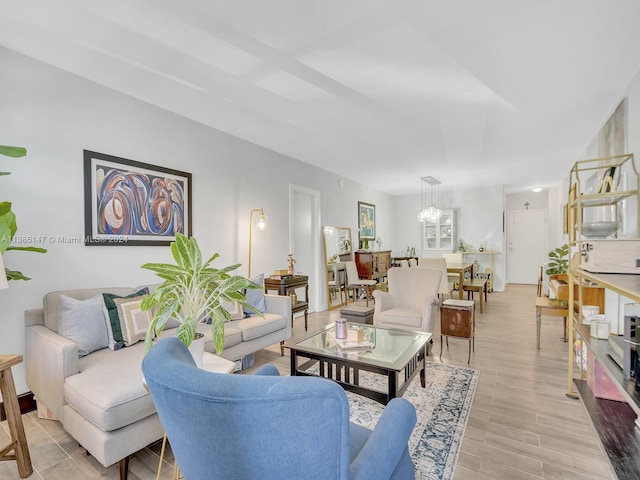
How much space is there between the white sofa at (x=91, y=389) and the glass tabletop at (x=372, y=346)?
872 mm

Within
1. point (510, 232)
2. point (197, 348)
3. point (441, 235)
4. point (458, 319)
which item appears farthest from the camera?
point (510, 232)

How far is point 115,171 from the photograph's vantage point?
2867 mm

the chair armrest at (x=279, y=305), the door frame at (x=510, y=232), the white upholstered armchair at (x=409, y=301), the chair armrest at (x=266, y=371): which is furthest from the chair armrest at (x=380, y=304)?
the door frame at (x=510, y=232)

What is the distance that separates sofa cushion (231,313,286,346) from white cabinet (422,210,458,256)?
6.13 m

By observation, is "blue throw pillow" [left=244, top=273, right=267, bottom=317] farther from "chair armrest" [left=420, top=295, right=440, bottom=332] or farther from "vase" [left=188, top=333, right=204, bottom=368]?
"vase" [left=188, top=333, right=204, bottom=368]

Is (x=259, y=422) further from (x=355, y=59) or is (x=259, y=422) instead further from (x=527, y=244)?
(x=527, y=244)

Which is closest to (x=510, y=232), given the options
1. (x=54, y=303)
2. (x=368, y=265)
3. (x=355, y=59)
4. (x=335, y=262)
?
(x=368, y=265)

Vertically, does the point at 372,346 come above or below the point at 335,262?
below

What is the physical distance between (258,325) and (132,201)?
5.47ft

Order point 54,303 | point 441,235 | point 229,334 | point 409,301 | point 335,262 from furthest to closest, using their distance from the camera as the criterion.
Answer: point 441,235, point 335,262, point 409,301, point 229,334, point 54,303

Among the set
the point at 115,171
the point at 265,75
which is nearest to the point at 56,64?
the point at 115,171

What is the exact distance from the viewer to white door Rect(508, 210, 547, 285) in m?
8.37

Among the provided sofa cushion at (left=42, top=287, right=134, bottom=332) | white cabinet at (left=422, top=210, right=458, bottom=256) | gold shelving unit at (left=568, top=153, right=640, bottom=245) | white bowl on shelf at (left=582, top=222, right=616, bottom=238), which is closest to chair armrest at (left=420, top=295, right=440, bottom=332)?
gold shelving unit at (left=568, top=153, right=640, bottom=245)

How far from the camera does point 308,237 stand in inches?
221
